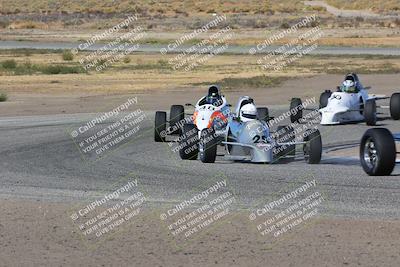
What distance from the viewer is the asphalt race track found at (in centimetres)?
1573

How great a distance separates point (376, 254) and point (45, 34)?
85.8 meters

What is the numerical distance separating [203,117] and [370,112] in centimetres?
685

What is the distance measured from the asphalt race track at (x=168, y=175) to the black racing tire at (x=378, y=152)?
7.4 inches

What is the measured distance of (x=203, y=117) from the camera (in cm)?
2341

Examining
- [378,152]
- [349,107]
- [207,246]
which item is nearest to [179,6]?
[349,107]

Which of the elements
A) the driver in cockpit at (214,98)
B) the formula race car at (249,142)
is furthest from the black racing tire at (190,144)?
the driver in cockpit at (214,98)

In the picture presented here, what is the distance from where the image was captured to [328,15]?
125m

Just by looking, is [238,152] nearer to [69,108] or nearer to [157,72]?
[69,108]

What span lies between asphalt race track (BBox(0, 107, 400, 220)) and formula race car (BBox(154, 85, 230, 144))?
1.56 feet

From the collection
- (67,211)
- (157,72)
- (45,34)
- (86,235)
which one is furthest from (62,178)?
(45,34)

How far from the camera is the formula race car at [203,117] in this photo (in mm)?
22511

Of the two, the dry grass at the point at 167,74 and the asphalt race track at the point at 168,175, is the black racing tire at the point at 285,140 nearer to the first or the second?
the asphalt race track at the point at 168,175

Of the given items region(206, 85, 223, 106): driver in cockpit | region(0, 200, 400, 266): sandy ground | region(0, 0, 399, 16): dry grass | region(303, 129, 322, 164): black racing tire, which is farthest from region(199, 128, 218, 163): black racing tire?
region(0, 0, 399, 16): dry grass

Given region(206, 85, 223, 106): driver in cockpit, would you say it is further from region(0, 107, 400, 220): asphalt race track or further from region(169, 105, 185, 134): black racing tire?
region(169, 105, 185, 134): black racing tire
